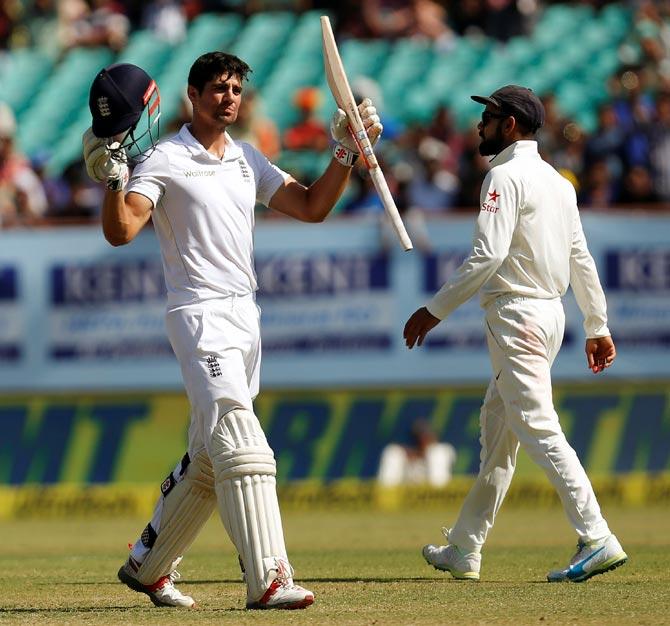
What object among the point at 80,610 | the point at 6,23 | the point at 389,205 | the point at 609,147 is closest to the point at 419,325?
the point at 389,205

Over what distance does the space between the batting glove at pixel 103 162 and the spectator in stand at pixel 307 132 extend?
975 centimetres

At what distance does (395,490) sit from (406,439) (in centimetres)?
54

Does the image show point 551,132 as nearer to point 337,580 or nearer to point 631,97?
point 631,97

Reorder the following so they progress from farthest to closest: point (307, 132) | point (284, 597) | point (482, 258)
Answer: point (307, 132), point (482, 258), point (284, 597)

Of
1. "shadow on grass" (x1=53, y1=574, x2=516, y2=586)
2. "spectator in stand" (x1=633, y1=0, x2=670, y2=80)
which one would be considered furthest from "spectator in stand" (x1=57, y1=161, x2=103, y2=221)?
"shadow on grass" (x1=53, y1=574, x2=516, y2=586)

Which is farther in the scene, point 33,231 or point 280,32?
point 280,32

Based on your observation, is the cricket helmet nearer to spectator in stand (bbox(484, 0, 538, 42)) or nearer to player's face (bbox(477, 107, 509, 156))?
player's face (bbox(477, 107, 509, 156))

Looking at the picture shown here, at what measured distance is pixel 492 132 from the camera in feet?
22.8

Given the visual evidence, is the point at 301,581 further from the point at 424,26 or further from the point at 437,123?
the point at 424,26

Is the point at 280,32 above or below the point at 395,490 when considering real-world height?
above

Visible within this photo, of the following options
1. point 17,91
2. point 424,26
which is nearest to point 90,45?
point 17,91

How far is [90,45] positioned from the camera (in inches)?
742

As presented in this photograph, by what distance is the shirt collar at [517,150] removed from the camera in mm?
6840

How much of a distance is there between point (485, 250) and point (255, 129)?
8808 mm
